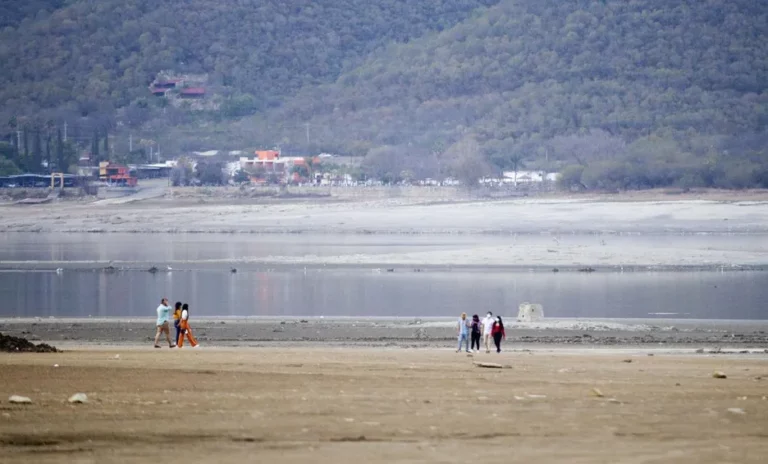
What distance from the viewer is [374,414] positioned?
32.2 feet

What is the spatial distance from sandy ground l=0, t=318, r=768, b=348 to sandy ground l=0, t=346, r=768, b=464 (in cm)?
672

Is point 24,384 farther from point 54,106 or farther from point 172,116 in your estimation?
point 54,106

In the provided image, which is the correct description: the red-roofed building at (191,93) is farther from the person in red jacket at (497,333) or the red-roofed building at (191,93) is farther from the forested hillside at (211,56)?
the person in red jacket at (497,333)

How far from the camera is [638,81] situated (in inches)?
5974

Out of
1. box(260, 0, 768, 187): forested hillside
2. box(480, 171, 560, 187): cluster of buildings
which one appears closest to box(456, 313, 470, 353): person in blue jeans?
box(480, 171, 560, 187): cluster of buildings

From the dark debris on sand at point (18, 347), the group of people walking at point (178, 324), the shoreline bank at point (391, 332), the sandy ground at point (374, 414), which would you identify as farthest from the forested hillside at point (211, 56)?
the sandy ground at point (374, 414)

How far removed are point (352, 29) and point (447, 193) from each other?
10553cm

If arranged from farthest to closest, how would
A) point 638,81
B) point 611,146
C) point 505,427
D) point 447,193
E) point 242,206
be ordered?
point 638,81 → point 611,146 → point 447,193 → point 242,206 → point 505,427

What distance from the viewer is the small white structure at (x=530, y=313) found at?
25.4 meters

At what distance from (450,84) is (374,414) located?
154 meters

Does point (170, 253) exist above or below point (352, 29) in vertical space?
below

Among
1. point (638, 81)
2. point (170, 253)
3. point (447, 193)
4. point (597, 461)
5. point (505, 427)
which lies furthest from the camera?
point (638, 81)

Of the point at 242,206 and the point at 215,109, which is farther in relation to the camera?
the point at 215,109

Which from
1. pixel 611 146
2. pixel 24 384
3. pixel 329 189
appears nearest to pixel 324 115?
pixel 611 146
